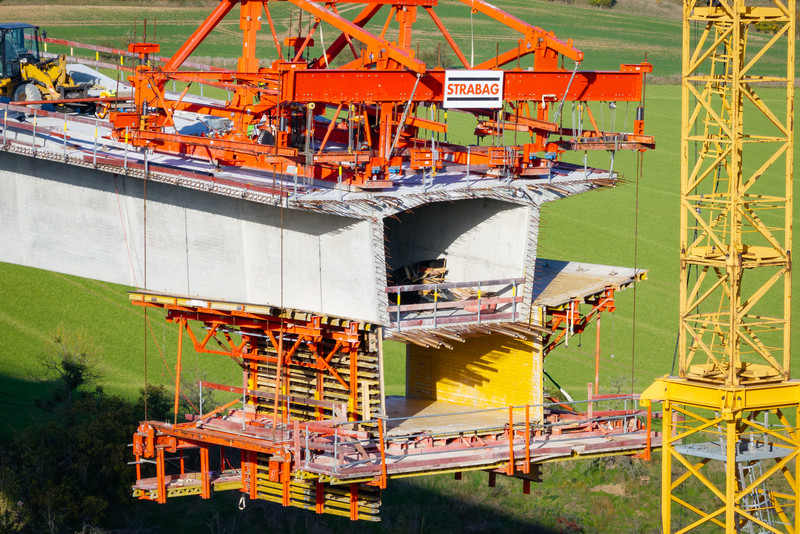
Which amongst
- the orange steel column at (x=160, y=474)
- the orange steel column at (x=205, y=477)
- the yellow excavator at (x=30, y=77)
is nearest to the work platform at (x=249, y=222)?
the orange steel column at (x=160, y=474)

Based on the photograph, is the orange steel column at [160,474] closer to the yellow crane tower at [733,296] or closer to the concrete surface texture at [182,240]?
the concrete surface texture at [182,240]

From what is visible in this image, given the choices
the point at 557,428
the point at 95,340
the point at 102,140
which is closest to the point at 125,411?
the point at 95,340

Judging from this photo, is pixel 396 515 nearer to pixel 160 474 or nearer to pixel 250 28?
pixel 160 474

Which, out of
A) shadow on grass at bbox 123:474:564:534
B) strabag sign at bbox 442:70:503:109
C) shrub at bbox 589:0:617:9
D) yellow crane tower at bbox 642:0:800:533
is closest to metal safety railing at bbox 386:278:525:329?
yellow crane tower at bbox 642:0:800:533

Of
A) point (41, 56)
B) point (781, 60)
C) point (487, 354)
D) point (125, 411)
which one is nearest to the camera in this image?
point (487, 354)

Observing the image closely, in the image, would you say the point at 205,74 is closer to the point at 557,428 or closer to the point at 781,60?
the point at 557,428

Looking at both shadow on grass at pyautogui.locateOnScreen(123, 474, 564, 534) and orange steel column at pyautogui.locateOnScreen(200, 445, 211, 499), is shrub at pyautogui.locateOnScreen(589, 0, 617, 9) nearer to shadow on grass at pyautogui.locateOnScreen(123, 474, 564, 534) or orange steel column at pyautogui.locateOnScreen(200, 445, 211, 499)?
shadow on grass at pyautogui.locateOnScreen(123, 474, 564, 534)

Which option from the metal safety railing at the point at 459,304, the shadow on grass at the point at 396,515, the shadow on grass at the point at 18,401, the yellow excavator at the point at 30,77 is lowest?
the shadow on grass at the point at 396,515
